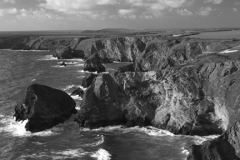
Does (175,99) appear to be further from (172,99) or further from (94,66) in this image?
(94,66)

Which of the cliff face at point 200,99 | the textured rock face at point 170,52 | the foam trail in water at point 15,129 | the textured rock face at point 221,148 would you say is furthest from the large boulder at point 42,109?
the textured rock face at point 170,52

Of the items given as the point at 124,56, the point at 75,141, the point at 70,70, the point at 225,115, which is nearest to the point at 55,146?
the point at 75,141

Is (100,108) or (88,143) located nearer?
(88,143)

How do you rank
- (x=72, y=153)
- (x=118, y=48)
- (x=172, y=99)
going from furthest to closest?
(x=118, y=48) < (x=172, y=99) < (x=72, y=153)

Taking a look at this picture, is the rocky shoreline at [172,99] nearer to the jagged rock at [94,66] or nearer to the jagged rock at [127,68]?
the jagged rock at [127,68]

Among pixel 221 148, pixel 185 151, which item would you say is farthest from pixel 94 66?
pixel 221 148

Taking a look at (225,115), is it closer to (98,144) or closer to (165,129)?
(165,129)

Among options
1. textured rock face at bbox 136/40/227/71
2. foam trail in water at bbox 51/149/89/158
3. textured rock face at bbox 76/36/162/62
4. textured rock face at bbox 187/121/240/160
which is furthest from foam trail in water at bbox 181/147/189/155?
textured rock face at bbox 76/36/162/62
